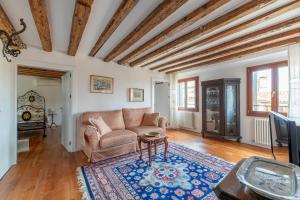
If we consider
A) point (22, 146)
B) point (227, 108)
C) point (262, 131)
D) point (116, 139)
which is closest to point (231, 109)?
point (227, 108)

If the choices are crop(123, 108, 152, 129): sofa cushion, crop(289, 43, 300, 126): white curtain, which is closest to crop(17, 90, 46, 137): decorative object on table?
crop(123, 108, 152, 129): sofa cushion

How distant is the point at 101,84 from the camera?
152 inches

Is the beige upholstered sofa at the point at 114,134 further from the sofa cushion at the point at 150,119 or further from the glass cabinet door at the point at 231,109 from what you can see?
the glass cabinet door at the point at 231,109

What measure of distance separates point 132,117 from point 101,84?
1202mm

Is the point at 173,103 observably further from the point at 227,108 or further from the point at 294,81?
the point at 294,81

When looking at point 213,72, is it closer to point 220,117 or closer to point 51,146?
point 220,117

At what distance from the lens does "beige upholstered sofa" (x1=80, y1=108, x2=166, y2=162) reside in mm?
2719

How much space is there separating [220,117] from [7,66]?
4.77 meters

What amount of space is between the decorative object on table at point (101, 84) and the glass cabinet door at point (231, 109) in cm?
321

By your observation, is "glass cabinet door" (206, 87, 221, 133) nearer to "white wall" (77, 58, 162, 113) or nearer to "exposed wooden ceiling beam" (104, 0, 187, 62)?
"white wall" (77, 58, 162, 113)

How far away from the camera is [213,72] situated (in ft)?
15.6

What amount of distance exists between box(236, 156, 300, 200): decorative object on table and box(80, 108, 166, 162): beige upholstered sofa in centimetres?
239

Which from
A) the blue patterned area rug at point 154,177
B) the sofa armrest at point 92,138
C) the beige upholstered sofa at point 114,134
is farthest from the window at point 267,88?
the sofa armrest at point 92,138

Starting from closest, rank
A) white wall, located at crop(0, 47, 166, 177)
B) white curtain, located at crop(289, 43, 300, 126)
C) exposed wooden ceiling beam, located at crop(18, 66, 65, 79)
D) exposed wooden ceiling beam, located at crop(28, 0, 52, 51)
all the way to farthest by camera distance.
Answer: exposed wooden ceiling beam, located at crop(28, 0, 52, 51) → white wall, located at crop(0, 47, 166, 177) → white curtain, located at crop(289, 43, 300, 126) → exposed wooden ceiling beam, located at crop(18, 66, 65, 79)
